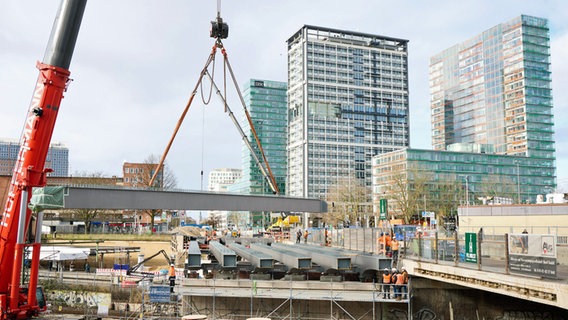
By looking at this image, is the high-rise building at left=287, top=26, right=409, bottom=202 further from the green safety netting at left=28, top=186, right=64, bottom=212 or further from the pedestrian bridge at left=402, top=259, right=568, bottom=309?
the green safety netting at left=28, top=186, right=64, bottom=212

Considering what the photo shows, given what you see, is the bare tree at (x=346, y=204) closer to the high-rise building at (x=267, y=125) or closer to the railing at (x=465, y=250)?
the railing at (x=465, y=250)

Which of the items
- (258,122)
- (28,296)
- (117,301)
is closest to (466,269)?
(28,296)

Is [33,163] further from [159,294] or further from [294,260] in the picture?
[294,260]

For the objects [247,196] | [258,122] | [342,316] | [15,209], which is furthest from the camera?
[258,122]

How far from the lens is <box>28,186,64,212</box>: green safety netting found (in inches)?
680

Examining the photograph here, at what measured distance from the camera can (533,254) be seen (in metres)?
16.1

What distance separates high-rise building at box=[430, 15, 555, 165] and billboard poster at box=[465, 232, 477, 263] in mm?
128156

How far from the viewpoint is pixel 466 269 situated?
19.4 m

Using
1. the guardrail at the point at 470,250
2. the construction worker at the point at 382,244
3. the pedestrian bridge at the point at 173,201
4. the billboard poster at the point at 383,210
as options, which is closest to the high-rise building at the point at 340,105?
the pedestrian bridge at the point at 173,201

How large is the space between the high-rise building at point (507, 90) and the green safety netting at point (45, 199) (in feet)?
452

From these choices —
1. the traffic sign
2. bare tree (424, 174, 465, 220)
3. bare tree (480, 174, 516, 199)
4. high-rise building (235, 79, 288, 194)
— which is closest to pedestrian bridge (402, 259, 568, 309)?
the traffic sign

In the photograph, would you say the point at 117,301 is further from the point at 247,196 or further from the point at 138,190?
the point at 247,196

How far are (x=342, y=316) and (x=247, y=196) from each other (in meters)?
19.1

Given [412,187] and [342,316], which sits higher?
[412,187]
